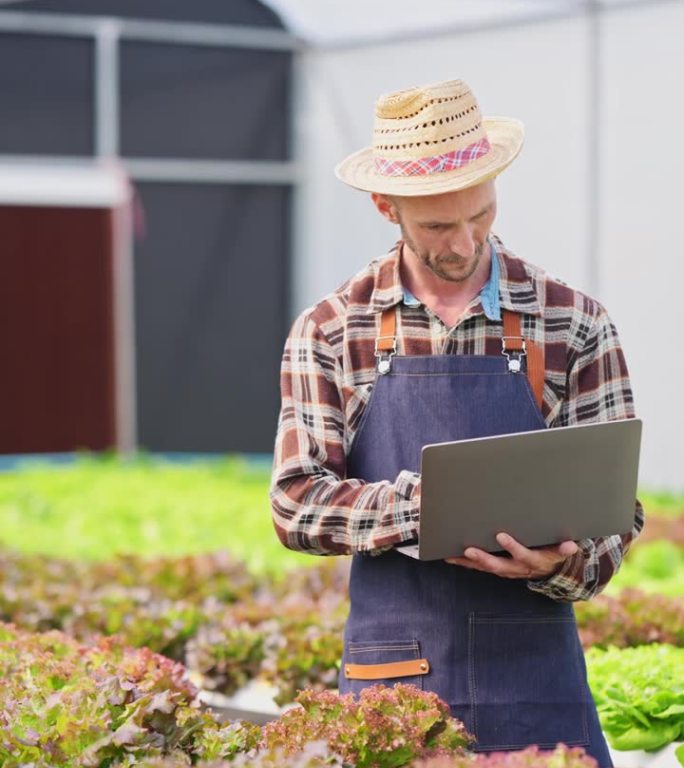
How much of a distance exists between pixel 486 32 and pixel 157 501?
482 centimetres

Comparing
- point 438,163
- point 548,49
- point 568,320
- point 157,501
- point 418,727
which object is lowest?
point 157,501

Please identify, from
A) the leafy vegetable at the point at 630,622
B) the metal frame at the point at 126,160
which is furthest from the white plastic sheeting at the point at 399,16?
the leafy vegetable at the point at 630,622

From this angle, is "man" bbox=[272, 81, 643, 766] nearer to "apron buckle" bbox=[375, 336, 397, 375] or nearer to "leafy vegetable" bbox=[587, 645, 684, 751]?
"apron buckle" bbox=[375, 336, 397, 375]

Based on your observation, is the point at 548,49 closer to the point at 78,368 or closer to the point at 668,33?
the point at 668,33

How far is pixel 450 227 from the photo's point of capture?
308 cm

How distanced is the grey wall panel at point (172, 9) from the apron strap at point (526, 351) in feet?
35.4

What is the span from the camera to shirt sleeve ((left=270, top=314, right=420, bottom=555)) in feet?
10.1

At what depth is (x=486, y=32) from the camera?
1252cm

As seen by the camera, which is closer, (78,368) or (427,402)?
(427,402)

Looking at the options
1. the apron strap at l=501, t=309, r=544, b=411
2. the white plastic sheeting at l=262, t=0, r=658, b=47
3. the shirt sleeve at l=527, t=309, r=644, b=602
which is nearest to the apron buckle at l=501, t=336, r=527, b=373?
the apron strap at l=501, t=309, r=544, b=411

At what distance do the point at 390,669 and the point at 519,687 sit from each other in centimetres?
24

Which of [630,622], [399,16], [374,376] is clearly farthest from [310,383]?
[399,16]

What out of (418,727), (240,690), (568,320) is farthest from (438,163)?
(240,690)

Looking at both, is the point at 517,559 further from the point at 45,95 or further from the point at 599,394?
the point at 45,95
